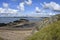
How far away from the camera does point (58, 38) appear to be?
34.8ft

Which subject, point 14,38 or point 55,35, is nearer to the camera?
point 55,35

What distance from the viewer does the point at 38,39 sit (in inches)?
444

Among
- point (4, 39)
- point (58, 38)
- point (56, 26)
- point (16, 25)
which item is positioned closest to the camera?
point (58, 38)

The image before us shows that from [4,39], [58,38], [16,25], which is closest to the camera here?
[58,38]

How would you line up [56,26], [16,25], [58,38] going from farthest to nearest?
1. [16,25]
2. [56,26]
3. [58,38]

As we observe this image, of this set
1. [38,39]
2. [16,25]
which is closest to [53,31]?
[38,39]

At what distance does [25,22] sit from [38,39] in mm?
19238

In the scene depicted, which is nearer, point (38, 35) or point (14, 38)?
point (38, 35)

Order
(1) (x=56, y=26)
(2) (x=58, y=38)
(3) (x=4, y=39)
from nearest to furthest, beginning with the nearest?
(2) (x=58, y=38) < (1) (x=56, y=26) < (3) (x=4, y=39)

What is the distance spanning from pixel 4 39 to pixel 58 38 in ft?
30.1

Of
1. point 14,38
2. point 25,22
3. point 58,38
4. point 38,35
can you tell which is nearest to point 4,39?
point 14,38

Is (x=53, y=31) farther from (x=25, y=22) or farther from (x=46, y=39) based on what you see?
(x=25, y=22)

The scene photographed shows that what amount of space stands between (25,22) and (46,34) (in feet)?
64.0

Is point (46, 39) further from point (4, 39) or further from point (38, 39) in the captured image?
point (4, 39)
